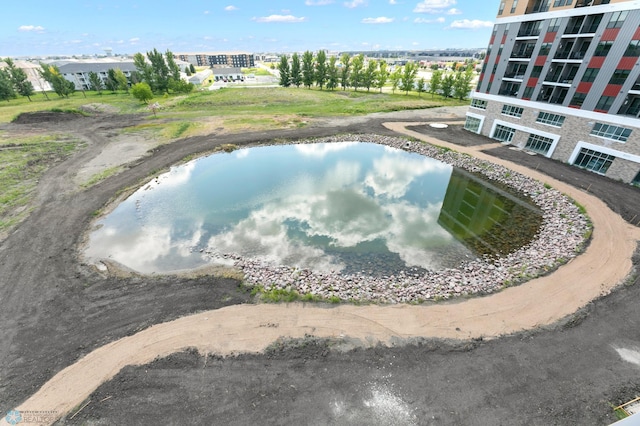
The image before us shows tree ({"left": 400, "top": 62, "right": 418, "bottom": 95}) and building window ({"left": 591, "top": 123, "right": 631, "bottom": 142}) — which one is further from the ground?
tree ({"left": 400, "top": 62, "right": 418, "bottom": 95})

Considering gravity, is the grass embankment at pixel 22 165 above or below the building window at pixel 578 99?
below

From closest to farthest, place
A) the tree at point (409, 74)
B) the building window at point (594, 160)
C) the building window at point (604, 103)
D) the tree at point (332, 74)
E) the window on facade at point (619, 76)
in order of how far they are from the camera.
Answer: the window on facade at point (619, 76) < the building window at point (604, 103) < the building window at point (594, 160) < the tree at point (409, 74) < the tree at point (332, 74)

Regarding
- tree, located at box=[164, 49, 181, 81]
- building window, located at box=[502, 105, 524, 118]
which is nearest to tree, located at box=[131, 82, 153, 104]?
tree, located at box=[164, 49, 181, 81]

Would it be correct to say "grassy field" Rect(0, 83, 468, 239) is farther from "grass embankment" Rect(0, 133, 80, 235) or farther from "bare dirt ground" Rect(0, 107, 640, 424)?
"bare dirt ground" Rect(0, 107, 640, 424)

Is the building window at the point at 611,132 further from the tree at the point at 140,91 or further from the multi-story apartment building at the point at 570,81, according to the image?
the tree at the point at 140,91

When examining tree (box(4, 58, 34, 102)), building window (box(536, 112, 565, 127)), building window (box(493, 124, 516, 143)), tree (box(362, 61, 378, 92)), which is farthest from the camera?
tree (box(362, 61, 378, 92))

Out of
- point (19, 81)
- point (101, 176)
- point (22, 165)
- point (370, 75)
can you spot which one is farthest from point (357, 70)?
point (19, 81)

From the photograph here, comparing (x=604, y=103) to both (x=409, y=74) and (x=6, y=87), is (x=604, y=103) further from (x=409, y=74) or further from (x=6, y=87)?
(x=6, y=87)

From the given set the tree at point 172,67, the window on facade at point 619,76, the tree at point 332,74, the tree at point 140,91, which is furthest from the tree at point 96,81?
the window on facade at point 619,76
